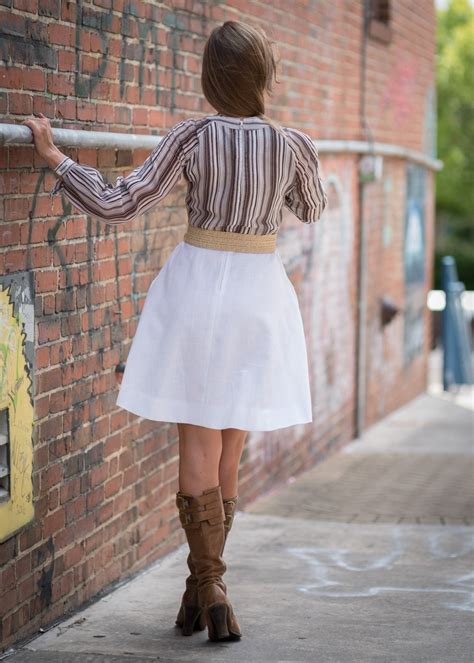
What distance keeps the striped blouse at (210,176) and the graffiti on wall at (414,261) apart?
7.88 m

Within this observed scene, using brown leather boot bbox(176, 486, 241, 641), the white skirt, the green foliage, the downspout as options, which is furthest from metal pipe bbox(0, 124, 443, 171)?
the green foliage

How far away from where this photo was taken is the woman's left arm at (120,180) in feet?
11.9

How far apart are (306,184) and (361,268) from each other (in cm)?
561

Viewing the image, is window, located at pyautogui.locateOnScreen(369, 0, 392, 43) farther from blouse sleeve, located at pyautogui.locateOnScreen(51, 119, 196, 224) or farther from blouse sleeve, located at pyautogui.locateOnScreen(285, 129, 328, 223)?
blouse sleeve, located at pyautogui.locateOnScreen(51, 119, 196, 224)

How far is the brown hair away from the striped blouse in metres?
0.05

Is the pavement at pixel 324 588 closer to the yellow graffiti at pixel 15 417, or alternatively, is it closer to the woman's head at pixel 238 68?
the yellow graffiti at pixel 15 417

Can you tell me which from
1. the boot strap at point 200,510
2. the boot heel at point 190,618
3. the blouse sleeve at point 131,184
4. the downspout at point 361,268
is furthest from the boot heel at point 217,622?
the downspout at point 361,268

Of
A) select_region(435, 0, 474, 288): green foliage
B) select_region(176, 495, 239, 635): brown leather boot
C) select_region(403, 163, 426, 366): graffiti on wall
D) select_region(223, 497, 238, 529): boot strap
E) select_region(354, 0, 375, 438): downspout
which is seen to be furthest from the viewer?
select_region(435, 0, 474, 288): green foliage

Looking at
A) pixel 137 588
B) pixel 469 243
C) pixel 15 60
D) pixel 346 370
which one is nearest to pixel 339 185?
pixel 346 370

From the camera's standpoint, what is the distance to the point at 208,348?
370 cm

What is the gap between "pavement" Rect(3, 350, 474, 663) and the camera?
386cm

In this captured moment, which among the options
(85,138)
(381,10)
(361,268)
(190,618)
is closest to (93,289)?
(85,138)

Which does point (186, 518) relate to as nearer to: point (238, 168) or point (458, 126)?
point (238, 168)

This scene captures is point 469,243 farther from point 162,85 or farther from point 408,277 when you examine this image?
point 162,85
